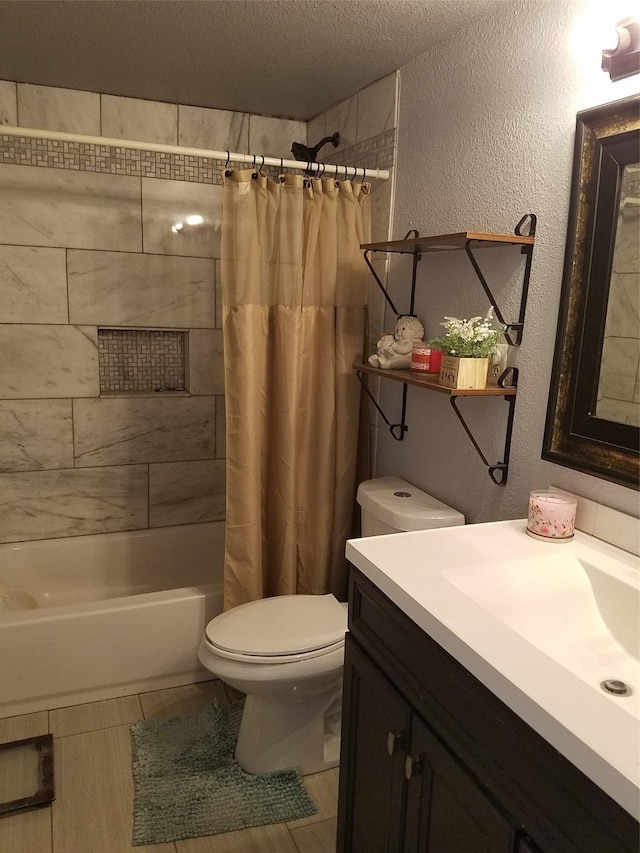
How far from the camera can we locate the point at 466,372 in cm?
169

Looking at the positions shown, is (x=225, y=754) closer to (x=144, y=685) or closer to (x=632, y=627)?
(x=144, y=685)

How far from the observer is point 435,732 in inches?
45.9

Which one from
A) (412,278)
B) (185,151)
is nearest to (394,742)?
(412,278)

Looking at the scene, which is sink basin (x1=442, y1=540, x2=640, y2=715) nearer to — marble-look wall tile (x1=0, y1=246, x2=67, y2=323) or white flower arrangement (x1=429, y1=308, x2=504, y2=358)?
white flower arrangement (x1=429, y1=308, x2=504, y2=358)

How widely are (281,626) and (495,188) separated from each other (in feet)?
4.61

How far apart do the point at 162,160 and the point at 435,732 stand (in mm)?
2482

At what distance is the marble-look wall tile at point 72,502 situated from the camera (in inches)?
110

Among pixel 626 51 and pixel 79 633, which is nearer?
pixel 626 51

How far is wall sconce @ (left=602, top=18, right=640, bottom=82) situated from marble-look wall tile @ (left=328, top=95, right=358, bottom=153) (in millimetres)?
1333

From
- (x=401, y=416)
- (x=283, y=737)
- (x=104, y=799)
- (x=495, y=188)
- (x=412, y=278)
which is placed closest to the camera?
(x=495, y=188)

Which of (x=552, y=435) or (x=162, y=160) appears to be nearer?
(x=552, y=435)

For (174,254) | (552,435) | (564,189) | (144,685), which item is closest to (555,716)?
(552,435)

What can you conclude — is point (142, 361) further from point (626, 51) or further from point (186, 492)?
point (626, 51)

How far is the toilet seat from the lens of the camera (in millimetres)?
1862
